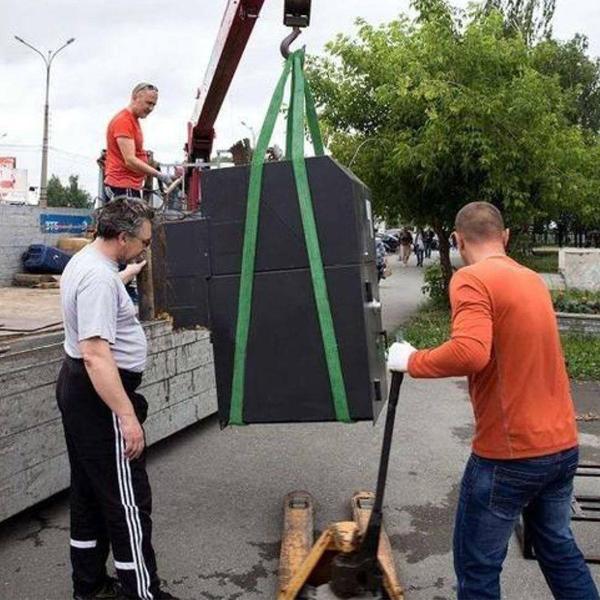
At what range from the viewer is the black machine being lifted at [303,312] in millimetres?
3285

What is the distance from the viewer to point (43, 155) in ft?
89.9

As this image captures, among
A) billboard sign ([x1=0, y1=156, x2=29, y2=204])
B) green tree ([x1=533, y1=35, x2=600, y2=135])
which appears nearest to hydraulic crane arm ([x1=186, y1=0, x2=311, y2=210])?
billboard sign ([x1=0, y1=156, x2=29, y2=204])

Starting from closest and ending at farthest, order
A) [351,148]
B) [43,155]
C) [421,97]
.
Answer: [421,97], [351,148], [43,155]

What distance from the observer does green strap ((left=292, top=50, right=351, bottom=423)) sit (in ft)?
10.8

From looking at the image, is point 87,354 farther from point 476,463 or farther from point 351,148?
point 351,148

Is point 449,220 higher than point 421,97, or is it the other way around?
point 421,97

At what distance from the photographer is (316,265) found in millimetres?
3322

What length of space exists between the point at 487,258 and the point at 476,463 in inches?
32.2

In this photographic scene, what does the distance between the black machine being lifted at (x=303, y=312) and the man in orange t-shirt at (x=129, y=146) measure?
9.17ft

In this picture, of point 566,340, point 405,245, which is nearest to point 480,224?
point 566,340

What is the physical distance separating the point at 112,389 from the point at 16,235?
22.6 ft

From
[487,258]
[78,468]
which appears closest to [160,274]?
[78,468]

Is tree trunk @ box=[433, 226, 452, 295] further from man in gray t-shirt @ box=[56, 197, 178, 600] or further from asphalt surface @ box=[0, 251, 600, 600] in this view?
man in gray t-shirt @ box=[56, 197, 178, 600]

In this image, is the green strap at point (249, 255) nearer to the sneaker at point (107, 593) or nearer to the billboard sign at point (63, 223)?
the sneaker at point (107, 593)
